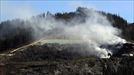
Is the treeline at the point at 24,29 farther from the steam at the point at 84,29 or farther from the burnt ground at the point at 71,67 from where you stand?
the burnt ground at the point at 71,67

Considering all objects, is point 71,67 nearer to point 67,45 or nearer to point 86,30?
point 67,45

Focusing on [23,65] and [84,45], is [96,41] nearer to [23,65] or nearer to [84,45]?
[84,45]

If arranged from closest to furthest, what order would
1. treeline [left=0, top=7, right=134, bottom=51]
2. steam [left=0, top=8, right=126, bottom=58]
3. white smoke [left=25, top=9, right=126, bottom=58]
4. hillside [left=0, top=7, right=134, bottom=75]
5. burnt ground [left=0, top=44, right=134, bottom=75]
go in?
burnt ground [left=0, top=44, right=134, bottom=75]
hillside [left=0, top=7, right=134, bottom=75]
steam [left=0, top=8, right=126, bottom=58]
white smoke [left=25, top=9, right=126, bottom=58]
treeline [left=0, top=7, right=134, bottom=51]

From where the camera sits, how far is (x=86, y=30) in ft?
371

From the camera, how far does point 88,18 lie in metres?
124

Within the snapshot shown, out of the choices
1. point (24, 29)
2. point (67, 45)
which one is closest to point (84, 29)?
point (67, 45)

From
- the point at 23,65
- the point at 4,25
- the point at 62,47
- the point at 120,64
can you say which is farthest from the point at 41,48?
the point at 4,25

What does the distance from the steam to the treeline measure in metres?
1.25

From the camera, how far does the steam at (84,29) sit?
102 meters

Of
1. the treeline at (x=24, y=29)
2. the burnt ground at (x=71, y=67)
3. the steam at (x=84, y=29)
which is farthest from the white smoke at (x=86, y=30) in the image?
the burnt ground at (x=71, y=67)

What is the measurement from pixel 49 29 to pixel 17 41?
36.3ft

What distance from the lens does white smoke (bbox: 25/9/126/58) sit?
340 feet

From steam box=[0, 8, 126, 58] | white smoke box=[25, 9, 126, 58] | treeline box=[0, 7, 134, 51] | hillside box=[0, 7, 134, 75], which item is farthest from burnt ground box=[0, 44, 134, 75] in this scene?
treeline box=[0, 7, 134, 51]

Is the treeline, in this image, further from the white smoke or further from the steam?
the white smoke
